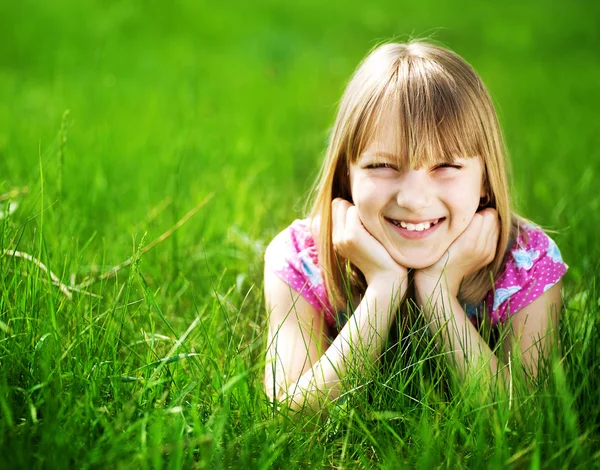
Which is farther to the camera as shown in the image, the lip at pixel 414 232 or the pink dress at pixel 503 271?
the pink dress at pixel 503 271

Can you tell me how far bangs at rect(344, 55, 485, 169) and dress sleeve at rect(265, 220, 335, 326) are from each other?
0.38 meters

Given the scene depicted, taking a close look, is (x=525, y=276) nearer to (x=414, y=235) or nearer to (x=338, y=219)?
(x=414, y=235)

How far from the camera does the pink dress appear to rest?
7.03ft

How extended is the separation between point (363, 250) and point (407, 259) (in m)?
0.13

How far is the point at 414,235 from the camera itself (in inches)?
80.4

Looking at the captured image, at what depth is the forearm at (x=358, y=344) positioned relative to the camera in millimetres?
1826

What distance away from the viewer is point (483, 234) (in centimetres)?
210

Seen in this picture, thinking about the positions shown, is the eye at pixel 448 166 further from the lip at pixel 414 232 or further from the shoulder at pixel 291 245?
the shoulder at pixel 291 245

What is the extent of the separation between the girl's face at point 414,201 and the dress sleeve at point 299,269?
0.90 ft

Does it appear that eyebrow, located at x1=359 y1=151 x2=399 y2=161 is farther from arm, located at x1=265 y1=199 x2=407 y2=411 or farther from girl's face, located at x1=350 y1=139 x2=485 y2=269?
arm, located at x1=265 y1=199 x2=407 y2=411

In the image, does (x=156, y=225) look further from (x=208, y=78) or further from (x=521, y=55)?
(x=521, y=55)

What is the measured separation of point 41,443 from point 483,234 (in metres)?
1.28

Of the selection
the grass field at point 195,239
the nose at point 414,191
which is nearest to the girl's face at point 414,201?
the nose at point 414,191

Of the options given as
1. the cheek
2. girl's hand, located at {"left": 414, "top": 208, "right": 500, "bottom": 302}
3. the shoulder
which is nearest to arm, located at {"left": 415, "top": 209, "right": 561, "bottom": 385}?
girl's hand, located at {"left": 414, "top": 208, "right": 500, "bottom": 302}
